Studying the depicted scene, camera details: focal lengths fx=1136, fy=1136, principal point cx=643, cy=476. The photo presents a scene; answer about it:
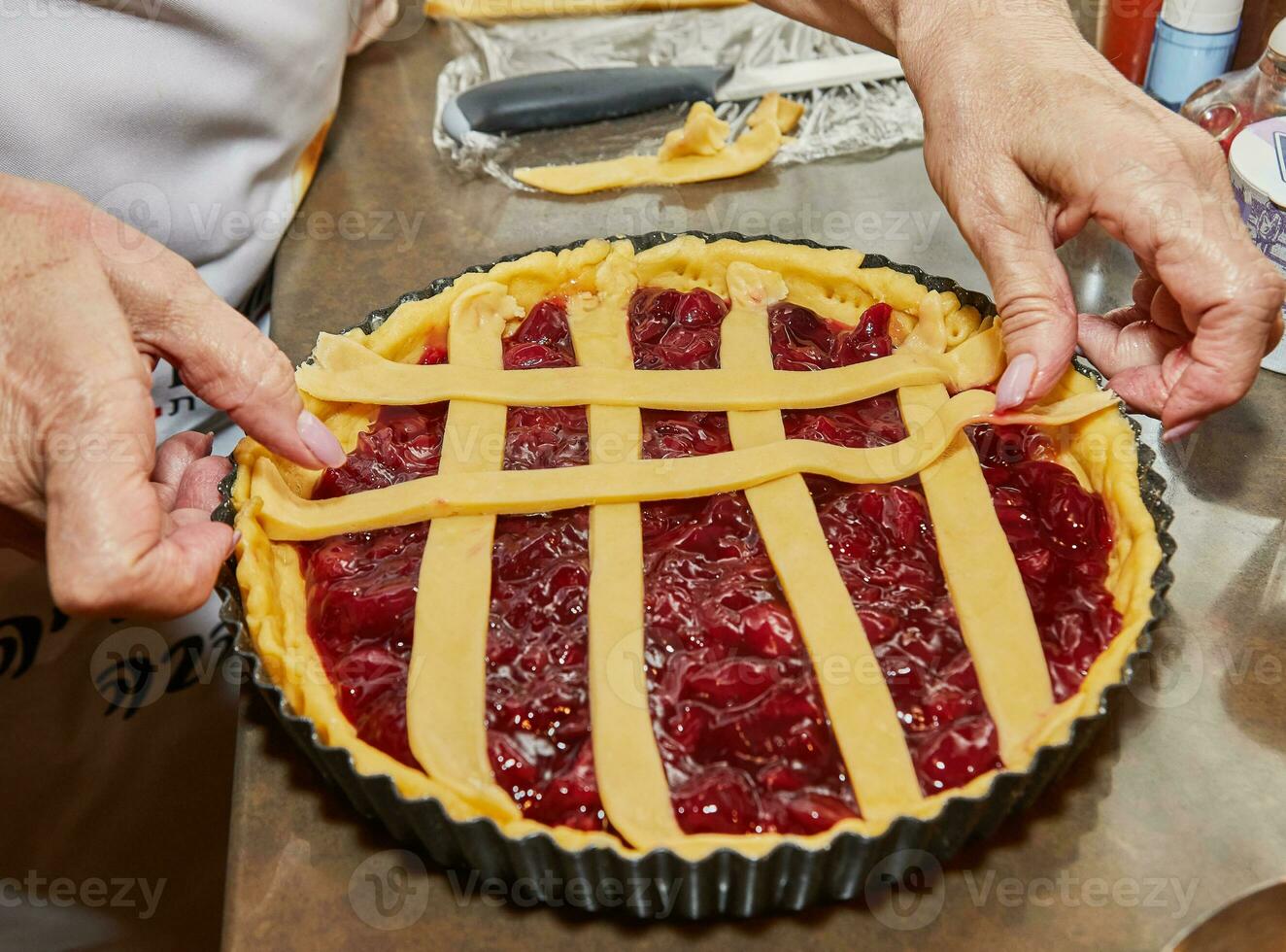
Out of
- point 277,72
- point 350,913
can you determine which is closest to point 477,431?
point 350,913

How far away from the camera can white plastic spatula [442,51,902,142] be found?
8.88 feet

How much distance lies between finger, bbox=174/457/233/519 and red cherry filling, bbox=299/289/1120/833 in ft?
0.48

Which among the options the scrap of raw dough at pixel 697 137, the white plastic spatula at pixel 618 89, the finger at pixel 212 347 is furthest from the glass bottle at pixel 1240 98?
the finger at pixel 212 347

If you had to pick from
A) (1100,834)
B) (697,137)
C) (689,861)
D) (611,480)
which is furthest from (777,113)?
(689,861)

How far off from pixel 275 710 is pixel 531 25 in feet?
7.52

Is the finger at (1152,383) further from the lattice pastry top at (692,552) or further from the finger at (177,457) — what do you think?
the finger at (177,457)

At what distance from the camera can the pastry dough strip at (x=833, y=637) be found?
1.28m

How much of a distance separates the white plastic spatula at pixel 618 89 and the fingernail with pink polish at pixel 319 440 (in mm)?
1317

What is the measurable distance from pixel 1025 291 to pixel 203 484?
1.21m

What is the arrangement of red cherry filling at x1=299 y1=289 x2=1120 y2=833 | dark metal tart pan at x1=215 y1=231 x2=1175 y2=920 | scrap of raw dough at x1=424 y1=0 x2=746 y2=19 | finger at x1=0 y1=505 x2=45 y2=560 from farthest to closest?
scrap of raw dough at x1=424 y1=0 x2=746 y2=19 → finger at x1=0 y1=505 x2=45 y2=560 → red cherry filling at x1=299 y1=289 x2=1120 y2=833 → dark metal tart pan at x1=215 y1=231 x2=1175 y2=920

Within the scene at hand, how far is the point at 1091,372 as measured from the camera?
5.52 ft

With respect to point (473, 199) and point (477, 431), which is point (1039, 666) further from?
point (473, 199)

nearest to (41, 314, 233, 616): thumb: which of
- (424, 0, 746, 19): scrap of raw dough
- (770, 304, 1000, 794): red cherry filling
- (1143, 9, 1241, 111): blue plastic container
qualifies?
(770, 304, 1000, 794): red cherry filling

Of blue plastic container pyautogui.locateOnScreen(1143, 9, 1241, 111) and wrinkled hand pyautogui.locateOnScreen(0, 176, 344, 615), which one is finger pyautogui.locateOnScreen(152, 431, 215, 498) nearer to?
wrinkled hand pyautogui.locateOnScreen(0, 176, 344, 615)
